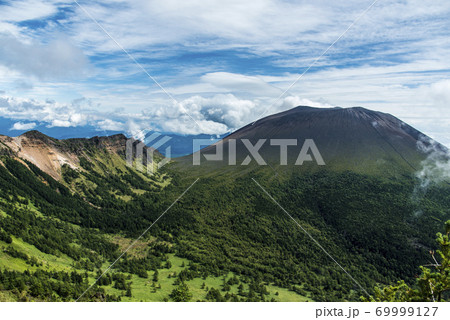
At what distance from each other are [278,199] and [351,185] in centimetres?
4152

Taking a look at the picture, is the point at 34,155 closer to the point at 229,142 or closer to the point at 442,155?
the point at 229,142

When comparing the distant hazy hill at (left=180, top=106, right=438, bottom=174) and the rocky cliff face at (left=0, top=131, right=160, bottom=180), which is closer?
the rocky cliff face at (left=0, top=131, right=160, bottom=180)

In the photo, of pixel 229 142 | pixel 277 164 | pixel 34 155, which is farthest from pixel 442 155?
pixel 34 155

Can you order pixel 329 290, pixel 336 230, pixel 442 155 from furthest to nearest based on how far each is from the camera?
pixel 442 155, pixel 336 230, pixel 329 290

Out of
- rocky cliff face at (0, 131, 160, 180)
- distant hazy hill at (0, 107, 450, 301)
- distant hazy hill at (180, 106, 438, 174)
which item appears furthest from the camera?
distant hazy hill at (180, 106, 438, 174)

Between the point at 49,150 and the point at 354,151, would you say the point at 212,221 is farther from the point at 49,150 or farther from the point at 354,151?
the point at 354,151

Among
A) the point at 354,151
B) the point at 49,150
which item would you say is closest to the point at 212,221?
the point at 49,150

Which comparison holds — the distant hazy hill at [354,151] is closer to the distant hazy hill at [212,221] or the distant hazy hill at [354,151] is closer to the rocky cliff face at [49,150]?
the distant hazy hill at [212,221]

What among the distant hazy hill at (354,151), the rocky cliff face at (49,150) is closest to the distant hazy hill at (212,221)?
the rocky cliff face at (49,150)

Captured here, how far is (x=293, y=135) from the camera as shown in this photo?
197250 mm

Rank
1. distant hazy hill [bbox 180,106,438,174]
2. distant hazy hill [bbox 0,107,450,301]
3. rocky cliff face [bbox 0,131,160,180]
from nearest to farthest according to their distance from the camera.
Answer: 1. distant hazy hill [bbox 0,107,450,301]
2. rocky cliff face [bbox 0,131,160,180]
3. distant hazy hill [bbox 180,106,438,174]

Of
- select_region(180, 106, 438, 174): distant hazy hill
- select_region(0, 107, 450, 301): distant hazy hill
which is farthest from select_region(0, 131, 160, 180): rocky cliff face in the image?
select_region(180, 106, 438, 174): distant hazy hill

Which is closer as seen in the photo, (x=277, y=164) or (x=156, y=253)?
(x=156, y=253)

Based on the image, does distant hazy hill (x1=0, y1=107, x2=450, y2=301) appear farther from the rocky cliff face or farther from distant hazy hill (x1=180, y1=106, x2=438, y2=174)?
distant hazy hill (x1=180, y1=106, x2=438, y2=174)
